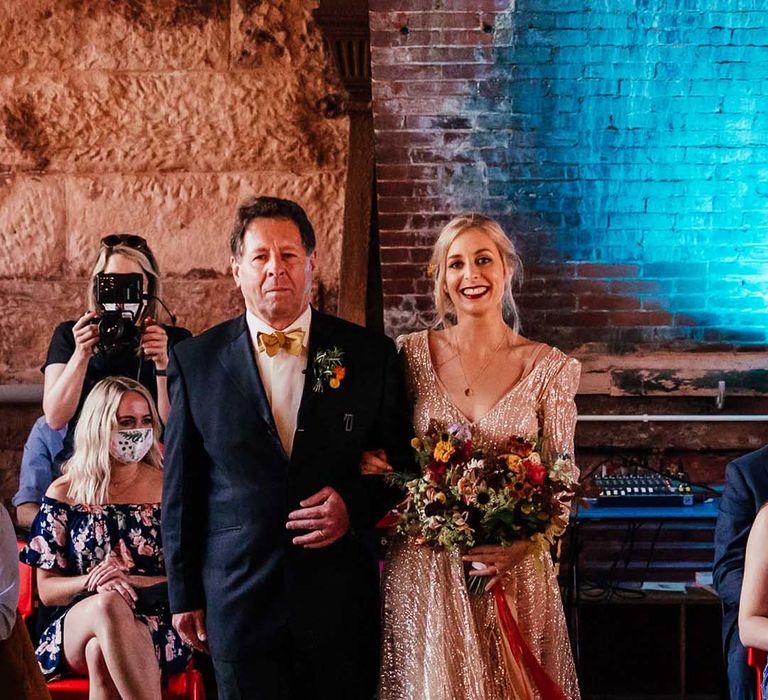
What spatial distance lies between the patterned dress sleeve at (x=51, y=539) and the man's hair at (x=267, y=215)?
121 centimetres

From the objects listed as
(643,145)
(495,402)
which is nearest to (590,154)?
(643,145)

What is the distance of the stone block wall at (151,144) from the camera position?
4.86m

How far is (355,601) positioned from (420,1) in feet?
7.91

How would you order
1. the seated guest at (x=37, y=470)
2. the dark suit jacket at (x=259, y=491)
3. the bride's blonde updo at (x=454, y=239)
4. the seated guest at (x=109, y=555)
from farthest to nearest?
1. the seated guest at (x=37, y=470)
2. the seated guest at (x=109, y=555)
3. the bride's blonde updo at (x=454, y=239)
4. the dark suit jacket at (x=259, y=491)

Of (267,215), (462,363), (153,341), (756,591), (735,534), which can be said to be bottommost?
(756,591)

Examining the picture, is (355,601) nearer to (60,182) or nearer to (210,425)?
(210,425)

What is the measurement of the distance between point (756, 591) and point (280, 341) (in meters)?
1.30

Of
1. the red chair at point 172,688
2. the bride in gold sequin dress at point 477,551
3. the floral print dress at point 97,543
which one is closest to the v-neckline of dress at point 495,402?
the bride in gold sequin dress at point 477,551

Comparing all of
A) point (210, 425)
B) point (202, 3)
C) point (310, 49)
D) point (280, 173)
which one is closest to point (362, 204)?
point (280, 173)

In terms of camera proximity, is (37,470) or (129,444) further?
(37,470)

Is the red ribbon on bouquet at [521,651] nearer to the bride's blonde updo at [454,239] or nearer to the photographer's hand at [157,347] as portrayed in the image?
the bride's blonde updo at [454,239]

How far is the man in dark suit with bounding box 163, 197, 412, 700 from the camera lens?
2.57 metres

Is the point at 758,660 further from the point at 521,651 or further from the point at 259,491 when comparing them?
the point at 259,491

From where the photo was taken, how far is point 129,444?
11.4 ft
